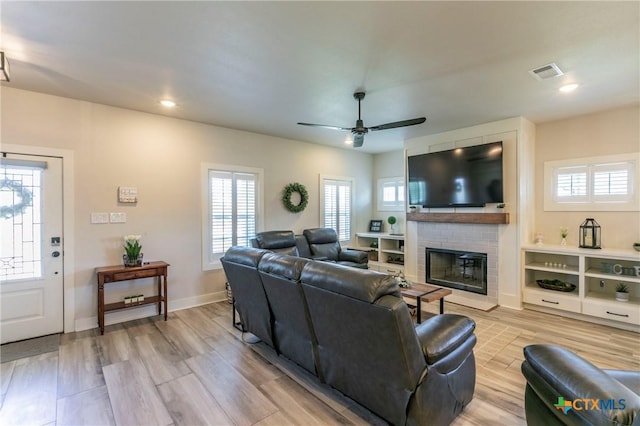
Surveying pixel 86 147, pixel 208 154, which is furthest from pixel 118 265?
pixel 208 154

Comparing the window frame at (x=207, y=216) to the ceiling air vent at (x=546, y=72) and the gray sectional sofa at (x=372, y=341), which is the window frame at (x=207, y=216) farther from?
the ceiling air vent at (x=546, y=72)

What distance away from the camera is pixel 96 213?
378cm

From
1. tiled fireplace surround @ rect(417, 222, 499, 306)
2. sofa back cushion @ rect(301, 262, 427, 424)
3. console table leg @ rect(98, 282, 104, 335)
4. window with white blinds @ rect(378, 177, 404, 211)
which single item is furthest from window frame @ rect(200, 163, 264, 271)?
window with white blinds @ rect(378, 177, 404, 211)

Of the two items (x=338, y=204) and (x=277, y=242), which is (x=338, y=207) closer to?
(x=338, y=204)

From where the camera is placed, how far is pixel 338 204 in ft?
21.6

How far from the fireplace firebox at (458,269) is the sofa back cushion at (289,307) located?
11.2ft

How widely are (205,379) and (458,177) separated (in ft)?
14.3

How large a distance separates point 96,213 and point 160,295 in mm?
1326

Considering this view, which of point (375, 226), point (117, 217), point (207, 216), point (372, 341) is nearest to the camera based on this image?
point (372, 341)

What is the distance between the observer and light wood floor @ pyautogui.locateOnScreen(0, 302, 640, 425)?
2121 millimetres

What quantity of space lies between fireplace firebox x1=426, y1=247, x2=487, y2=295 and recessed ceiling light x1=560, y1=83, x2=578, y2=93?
7.88 ft

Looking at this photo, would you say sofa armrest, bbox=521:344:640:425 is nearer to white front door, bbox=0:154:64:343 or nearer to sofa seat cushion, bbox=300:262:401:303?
sofa seat cushion, bbox=300:262:401:303

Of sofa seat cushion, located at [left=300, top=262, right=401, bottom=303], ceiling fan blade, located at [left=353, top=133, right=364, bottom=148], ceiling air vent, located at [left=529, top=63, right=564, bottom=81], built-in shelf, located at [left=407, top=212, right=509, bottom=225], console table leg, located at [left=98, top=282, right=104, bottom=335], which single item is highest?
ceiling air vent, located at [left=529, top=63, right=564, bottom=81]

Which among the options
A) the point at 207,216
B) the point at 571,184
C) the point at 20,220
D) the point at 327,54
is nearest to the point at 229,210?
the point at 207,216
